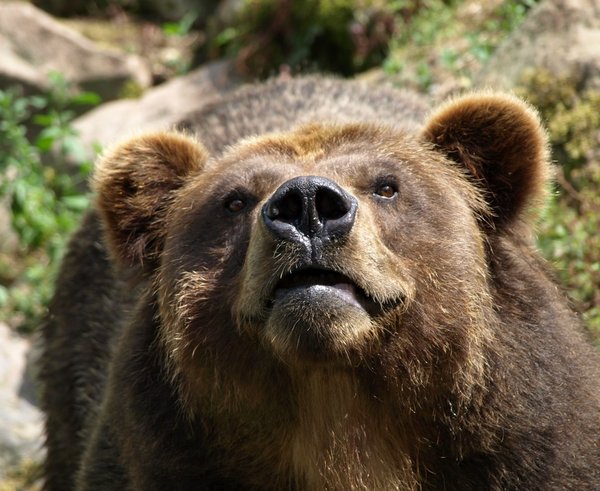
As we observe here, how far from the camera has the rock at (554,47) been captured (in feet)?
29.2

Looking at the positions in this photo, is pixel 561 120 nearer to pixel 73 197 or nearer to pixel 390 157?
pixel 390 157

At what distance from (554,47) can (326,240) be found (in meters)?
5.18

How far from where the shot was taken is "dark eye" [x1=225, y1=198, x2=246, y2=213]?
5.40m

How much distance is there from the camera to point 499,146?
565cm

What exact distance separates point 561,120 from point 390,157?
363 centimetres

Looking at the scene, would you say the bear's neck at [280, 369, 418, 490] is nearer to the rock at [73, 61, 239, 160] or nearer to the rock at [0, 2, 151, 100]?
the rock at [73, 61, 239, 160]

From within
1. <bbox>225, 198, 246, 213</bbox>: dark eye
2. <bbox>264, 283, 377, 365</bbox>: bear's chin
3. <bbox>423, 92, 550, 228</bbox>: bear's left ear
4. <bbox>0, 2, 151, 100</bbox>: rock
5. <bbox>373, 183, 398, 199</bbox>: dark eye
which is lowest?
<bbox>264, 283, 377, 365</bbox>: bear's chin

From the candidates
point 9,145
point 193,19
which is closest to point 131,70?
point 193,19

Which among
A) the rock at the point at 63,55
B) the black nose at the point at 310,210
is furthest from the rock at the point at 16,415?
the black nose at the point at 310,210

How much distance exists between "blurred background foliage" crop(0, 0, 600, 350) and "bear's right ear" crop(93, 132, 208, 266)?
3.17 metres

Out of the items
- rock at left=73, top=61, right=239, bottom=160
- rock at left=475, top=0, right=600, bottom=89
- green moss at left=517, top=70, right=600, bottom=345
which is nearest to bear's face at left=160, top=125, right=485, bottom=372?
green moss at left=517, top=70, right=600, bottom=345

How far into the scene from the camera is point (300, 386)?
5027mm

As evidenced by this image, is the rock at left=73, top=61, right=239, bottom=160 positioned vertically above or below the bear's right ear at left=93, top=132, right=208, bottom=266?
above

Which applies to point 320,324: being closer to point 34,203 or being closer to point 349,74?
point 34,203
